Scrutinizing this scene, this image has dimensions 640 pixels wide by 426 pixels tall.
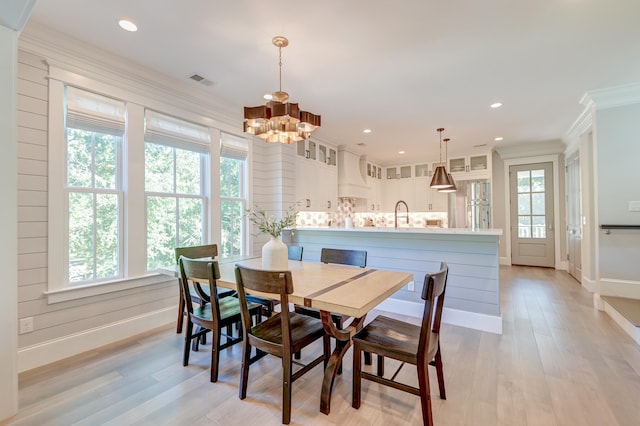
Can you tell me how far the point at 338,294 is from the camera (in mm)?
1786

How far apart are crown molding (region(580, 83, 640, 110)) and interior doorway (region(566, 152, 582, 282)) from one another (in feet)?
5.40

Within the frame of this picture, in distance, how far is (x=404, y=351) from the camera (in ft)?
5.44

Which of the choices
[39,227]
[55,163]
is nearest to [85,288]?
[39,227]

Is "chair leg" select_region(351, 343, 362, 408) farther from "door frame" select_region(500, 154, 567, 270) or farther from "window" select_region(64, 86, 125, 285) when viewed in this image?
"door frame" select_region(500, 154, 567, 270)

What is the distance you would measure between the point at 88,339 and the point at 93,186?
1.46m

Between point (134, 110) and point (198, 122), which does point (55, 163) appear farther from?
point (198, 122)

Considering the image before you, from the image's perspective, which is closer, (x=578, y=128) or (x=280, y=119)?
(x=280, y=119)

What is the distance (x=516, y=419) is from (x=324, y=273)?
5.09ft

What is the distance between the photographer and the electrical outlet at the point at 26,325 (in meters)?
2.32

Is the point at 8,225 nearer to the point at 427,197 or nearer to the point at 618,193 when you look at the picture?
the point at 618,193

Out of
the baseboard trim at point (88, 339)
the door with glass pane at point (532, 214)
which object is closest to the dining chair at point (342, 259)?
the baseboard trim at point (88, 339)

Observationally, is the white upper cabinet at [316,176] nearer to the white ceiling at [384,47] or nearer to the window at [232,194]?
the window at [232,194]

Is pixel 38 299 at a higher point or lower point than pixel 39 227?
lower

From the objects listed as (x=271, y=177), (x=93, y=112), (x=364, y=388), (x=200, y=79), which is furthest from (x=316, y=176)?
(x=364, y=388)
